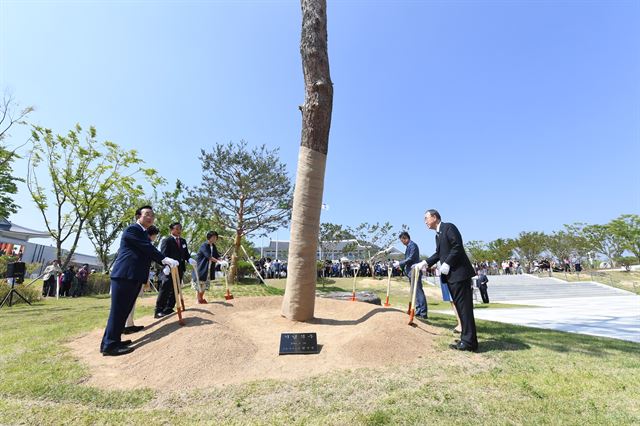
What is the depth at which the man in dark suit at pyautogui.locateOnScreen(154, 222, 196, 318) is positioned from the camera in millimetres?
6301

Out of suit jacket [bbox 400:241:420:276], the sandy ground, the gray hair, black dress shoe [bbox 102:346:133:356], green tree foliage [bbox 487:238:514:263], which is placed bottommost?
black dress shoe [bbox 102:346:133:356]

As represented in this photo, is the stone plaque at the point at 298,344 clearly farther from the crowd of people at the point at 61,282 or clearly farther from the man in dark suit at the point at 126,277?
the crowd of people at the point at 61,282

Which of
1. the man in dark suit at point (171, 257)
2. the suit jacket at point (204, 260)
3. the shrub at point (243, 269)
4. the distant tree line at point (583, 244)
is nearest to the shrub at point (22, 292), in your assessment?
the suit jacket at point (204, 260)

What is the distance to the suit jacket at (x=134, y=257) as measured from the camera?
4688 mm

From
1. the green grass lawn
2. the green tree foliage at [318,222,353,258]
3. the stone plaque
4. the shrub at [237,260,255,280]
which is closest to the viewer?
the green grass lawn

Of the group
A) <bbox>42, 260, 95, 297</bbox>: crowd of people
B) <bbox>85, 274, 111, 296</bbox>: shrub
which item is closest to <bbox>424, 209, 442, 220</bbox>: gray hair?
<bbox>42, 260, 95, 297</bbox>: crowd of people

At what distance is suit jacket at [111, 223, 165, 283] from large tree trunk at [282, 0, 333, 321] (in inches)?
88.2

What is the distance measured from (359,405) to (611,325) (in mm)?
8617

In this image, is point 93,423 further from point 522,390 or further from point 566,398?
point 566,398

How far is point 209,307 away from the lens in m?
5.96

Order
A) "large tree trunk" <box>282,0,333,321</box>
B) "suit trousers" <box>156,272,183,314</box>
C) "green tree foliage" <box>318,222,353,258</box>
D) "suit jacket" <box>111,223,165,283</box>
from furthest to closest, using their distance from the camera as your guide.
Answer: "green tree foliage" <box>318,222,353,258</box>
"suit trousers" <box>156,272,183,314</box>
"large tree trunk" <box>282,0,333,321</box>
"suit jacket" <box>111,223,165,283</box>

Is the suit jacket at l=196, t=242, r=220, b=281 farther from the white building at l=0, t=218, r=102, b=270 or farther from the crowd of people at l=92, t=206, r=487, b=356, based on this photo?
the white building at l=0, t=218, r=102, b=270

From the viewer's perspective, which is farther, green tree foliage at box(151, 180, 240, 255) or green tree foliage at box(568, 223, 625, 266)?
green tree foliage at box(568, 223, 625, 266)

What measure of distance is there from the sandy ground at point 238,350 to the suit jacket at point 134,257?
3.18 feet
